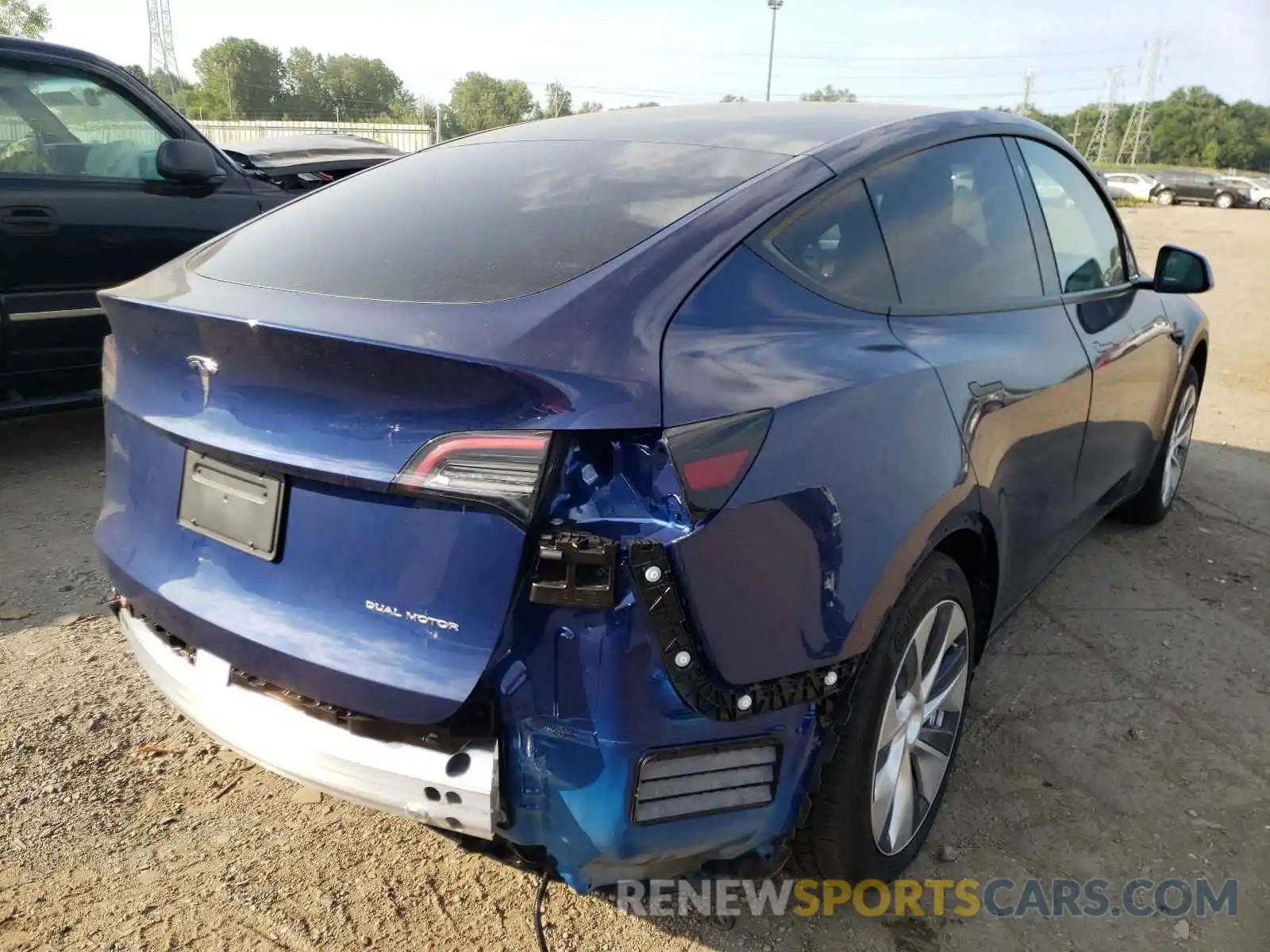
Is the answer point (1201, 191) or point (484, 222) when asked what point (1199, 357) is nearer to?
point (484, 222)

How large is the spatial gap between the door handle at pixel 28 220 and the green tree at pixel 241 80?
202 ft

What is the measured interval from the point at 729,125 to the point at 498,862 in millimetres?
1910

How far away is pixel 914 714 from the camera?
2.20 meters

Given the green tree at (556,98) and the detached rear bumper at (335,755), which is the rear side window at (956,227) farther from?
the green tree at (556,98)

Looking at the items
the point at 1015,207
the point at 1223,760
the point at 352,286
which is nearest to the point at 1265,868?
the point at 1223,760

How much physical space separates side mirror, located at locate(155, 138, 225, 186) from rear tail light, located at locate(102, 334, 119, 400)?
9.35ft

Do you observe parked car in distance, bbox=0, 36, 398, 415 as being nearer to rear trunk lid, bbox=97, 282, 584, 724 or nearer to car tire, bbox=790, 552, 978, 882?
rear trunk lid, bbox=97, 282, 584, 724

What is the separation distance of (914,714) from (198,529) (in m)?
1.57

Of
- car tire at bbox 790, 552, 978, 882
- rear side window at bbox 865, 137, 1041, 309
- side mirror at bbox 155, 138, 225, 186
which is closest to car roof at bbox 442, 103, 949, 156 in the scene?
rear side window at bbox 865, 137, 1041, 309

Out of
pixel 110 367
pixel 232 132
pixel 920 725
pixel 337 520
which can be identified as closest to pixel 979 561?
pixel 920 725

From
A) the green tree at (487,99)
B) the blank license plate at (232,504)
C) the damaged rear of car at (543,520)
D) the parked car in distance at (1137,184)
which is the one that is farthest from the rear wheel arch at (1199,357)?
the green tree at (487,99)

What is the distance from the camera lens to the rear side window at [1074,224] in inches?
121

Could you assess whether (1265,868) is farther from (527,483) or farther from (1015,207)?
(527,483)

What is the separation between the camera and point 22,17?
41.3 m
